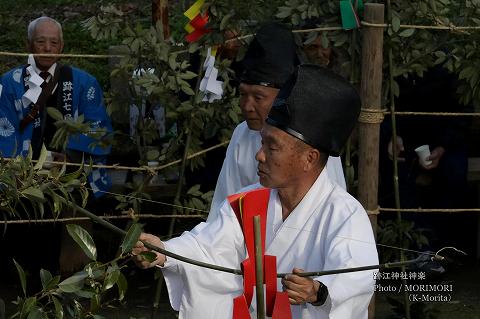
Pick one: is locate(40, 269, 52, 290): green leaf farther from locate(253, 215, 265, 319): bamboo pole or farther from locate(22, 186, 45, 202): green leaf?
locate(253, 215, 265, 319): bamboo pole

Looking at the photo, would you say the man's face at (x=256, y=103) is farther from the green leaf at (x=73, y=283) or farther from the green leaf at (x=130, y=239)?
the green leaf at (x=73, y=283)

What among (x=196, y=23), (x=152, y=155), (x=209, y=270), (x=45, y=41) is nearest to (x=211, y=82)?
(x=196, y=23)

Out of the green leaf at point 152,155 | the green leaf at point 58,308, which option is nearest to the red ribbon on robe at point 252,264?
the green leaf at point 58,308

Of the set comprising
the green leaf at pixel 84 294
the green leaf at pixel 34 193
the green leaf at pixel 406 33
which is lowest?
the green leaf at pixel 84 294

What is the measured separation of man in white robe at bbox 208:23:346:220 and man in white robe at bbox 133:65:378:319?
2.32 feet

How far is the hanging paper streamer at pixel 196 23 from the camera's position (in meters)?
6.00

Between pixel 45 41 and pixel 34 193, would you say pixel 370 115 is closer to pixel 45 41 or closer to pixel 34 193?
pixel 45 41

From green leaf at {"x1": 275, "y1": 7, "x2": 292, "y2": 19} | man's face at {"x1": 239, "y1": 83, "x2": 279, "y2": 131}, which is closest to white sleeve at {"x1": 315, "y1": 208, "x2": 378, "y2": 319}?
man's face at {"x1": 239, "y1": 83, "x2": 279, "y2": 131}

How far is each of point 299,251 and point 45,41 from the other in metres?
3.09

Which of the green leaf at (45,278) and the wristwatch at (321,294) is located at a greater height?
the green leaf at (45,278)

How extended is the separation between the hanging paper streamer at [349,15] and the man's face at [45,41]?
1.85 m

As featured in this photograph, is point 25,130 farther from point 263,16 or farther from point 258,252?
point 258,252

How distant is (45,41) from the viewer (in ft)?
22.6

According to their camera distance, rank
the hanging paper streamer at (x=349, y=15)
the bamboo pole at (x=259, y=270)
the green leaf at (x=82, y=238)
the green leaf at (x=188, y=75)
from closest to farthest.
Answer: the green leaf at (x=82, y=238)
the bamboo pole at (x=259, y=270)
the hanging paper streamer at (x=349, y=15)
the green leaf at (x=188, y=75)
